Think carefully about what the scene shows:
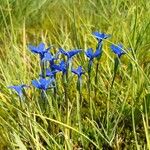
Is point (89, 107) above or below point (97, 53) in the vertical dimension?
below

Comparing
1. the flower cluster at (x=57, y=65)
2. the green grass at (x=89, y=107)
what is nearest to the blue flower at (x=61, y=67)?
the flower cluster at (x=57, y=65)

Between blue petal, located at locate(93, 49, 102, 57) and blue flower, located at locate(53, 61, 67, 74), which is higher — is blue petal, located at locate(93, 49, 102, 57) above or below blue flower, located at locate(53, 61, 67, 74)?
above

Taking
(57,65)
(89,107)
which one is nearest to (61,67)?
(57,65)

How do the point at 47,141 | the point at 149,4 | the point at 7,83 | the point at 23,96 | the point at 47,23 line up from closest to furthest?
the point at 47,141
the point at 23,96
the point at 7,83
the point at 149,4
the point at 47,23

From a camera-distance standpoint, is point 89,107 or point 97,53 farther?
point 89,107

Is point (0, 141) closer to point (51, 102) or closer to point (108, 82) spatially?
point (51, 102)

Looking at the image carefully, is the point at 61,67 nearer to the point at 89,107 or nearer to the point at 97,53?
the point at 97,53

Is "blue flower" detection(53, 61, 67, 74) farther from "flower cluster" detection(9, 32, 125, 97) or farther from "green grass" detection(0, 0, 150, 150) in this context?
"green grass" detection(0, 0, 150, 150)

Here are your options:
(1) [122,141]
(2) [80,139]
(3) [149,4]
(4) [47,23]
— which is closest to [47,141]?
(2) [80,139]

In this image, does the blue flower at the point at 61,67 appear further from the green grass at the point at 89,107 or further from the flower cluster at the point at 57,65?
the green grass at the point at 89,107

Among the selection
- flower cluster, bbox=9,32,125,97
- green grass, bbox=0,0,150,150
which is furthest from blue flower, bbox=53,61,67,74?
green grass, bbox=0,0,150,150

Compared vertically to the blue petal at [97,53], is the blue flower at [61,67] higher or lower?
lower
